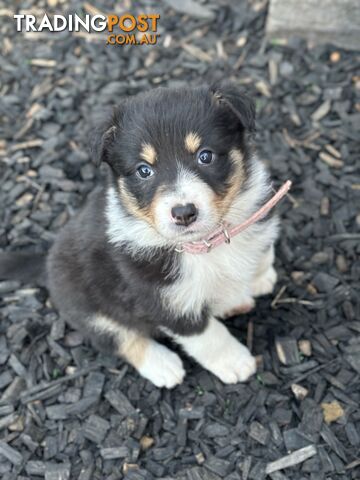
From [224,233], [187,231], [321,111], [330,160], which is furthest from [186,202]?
[321,111]

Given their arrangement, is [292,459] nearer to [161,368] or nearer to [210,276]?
[161,368]

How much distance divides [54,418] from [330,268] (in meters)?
2.40

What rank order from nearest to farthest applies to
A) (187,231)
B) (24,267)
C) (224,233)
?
1. (187,231)
2. (224,233)
3. (24,267)

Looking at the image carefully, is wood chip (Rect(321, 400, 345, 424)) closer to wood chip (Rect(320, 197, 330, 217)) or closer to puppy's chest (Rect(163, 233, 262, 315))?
puppy's chest (Rect(163, 233, 262, 315))

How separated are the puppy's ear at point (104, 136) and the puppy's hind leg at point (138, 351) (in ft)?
4.13

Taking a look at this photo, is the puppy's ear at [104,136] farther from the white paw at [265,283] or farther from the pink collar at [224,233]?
the white paw at [265,283]

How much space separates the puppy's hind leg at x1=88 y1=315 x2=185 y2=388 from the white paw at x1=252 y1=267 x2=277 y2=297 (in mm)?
824

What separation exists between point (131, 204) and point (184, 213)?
62cm

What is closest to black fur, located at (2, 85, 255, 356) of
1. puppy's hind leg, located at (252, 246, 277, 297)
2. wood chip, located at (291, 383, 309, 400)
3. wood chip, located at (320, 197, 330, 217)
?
puppy's hind leg, located at (252, 246, 277, 297)

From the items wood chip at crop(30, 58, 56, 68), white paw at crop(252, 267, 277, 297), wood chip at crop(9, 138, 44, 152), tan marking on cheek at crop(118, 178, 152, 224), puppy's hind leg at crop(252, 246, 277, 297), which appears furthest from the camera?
wood chip at crop(30, 58, 56, 68)

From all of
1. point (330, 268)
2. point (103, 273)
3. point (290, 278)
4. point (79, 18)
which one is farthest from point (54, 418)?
point (79, 18)

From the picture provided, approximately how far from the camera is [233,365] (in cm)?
406

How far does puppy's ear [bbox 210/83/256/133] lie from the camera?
10.7 ft

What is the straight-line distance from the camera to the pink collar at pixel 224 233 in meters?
3.53
